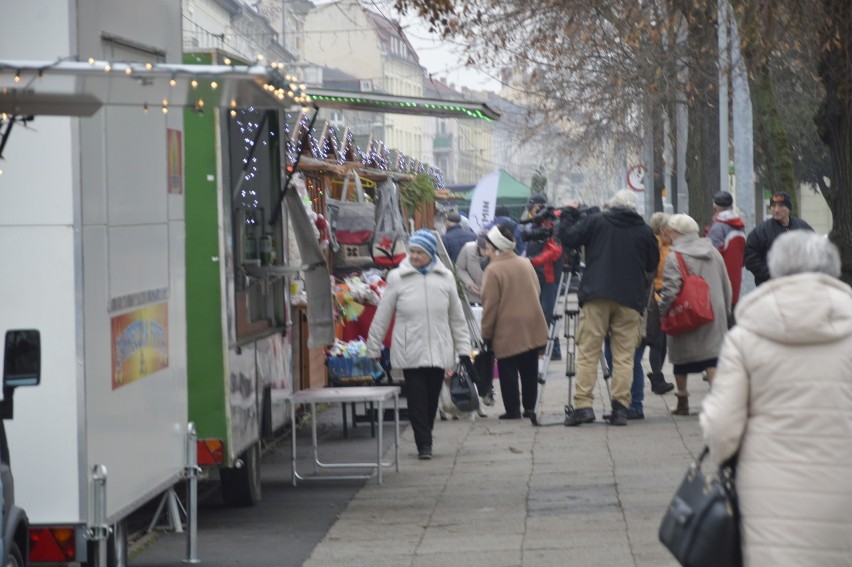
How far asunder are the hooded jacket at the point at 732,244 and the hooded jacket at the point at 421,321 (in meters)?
4.80

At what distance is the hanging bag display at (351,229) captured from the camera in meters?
16.0

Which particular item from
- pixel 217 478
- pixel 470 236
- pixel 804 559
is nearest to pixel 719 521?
pixel 804 559

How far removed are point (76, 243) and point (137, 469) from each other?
129cm

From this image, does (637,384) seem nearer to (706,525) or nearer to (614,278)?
(614,278)

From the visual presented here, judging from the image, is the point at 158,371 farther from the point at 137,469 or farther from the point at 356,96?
the point at 356,96

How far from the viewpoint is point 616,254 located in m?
13.4

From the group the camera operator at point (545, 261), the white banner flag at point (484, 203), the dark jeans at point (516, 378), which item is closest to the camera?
the dark jeans at point (516, 378)

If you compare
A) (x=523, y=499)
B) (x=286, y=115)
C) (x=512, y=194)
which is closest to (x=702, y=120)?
(x=286, y=115)

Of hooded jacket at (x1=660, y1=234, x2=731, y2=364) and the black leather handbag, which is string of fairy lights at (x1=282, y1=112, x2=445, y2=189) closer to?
hooded jacket at (x1=660, y1=234, x2=731, y2=364)

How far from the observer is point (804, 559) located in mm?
5250

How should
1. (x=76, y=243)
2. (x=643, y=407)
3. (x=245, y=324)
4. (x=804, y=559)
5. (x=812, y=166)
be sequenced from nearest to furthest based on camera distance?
1. (x=804, y=559)
2. (x=76, y=243)
3. (x=245, y=324)
4. (x=643, y=407)
5. (x=812, y=166)

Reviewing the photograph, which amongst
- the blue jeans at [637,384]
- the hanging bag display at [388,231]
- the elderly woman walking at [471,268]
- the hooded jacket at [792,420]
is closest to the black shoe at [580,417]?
the blue jeans at [637,384]

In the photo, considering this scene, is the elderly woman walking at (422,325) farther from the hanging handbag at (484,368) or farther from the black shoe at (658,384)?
the black shoe at (658,384)

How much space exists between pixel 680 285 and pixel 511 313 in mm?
1704
